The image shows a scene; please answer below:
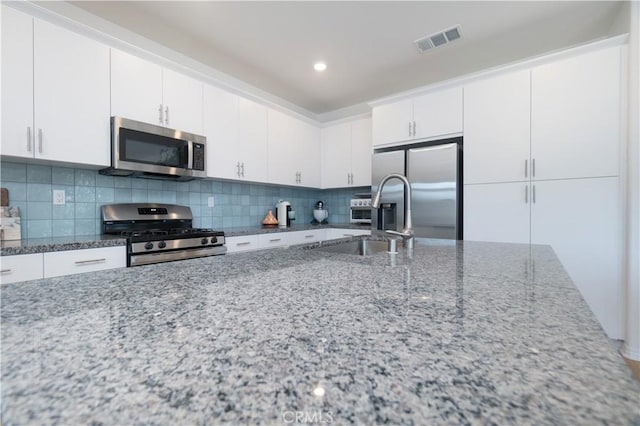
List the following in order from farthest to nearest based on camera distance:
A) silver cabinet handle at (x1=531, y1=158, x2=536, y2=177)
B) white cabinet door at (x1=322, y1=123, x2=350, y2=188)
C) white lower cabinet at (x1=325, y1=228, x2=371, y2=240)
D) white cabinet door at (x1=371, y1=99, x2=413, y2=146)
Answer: white cabinet door at (x1=322, y1=123, x2=350, y2=188) < white lower cabinet at (x1=325, y1=228, x2=371, y2=240) < white cabinet door at (x1=371, y1=99, x2=413, y2=146) < silver cabinet handle at (x1=531, y1=158, x2=536, y2=177)

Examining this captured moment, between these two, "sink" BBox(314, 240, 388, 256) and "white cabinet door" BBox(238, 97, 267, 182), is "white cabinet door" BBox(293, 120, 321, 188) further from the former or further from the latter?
"sink" BBox(314, 240, 388, 256)

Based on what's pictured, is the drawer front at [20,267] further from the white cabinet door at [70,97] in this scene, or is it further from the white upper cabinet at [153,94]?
the white upper cabinet at [153,94]

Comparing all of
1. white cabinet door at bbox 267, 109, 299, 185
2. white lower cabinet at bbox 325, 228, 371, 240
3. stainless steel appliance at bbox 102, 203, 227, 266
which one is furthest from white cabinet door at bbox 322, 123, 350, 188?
stainless steel appliance at bbox 102, 203, 227, 266

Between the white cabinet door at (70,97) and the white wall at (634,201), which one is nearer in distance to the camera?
the white cabinet door at (70,97)

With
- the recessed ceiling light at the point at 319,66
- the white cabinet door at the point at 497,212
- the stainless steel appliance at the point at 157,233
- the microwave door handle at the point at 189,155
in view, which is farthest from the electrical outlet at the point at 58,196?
the white cabinet door at the point at 497,212

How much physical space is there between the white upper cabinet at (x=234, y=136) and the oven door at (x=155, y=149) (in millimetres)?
182

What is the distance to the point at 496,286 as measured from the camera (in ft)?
2.15

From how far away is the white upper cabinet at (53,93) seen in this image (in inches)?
64.8

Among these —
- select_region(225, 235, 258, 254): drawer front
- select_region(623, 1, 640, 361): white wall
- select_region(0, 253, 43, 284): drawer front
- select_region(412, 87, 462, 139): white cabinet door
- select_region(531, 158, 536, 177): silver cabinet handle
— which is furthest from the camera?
select_region(412, 87, 462, 139): white cabinet door

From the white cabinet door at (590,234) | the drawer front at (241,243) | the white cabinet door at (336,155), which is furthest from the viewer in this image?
the white cabinet door at (336,155)

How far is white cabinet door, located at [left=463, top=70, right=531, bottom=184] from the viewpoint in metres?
2.38

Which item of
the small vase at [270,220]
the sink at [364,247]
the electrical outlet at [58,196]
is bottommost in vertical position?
the sink at [364,247]

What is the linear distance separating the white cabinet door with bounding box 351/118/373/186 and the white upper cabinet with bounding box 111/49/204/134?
1.88m

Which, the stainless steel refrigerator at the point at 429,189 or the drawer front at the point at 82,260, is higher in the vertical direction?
the stainless steel refrigerator at the point at 429,189
